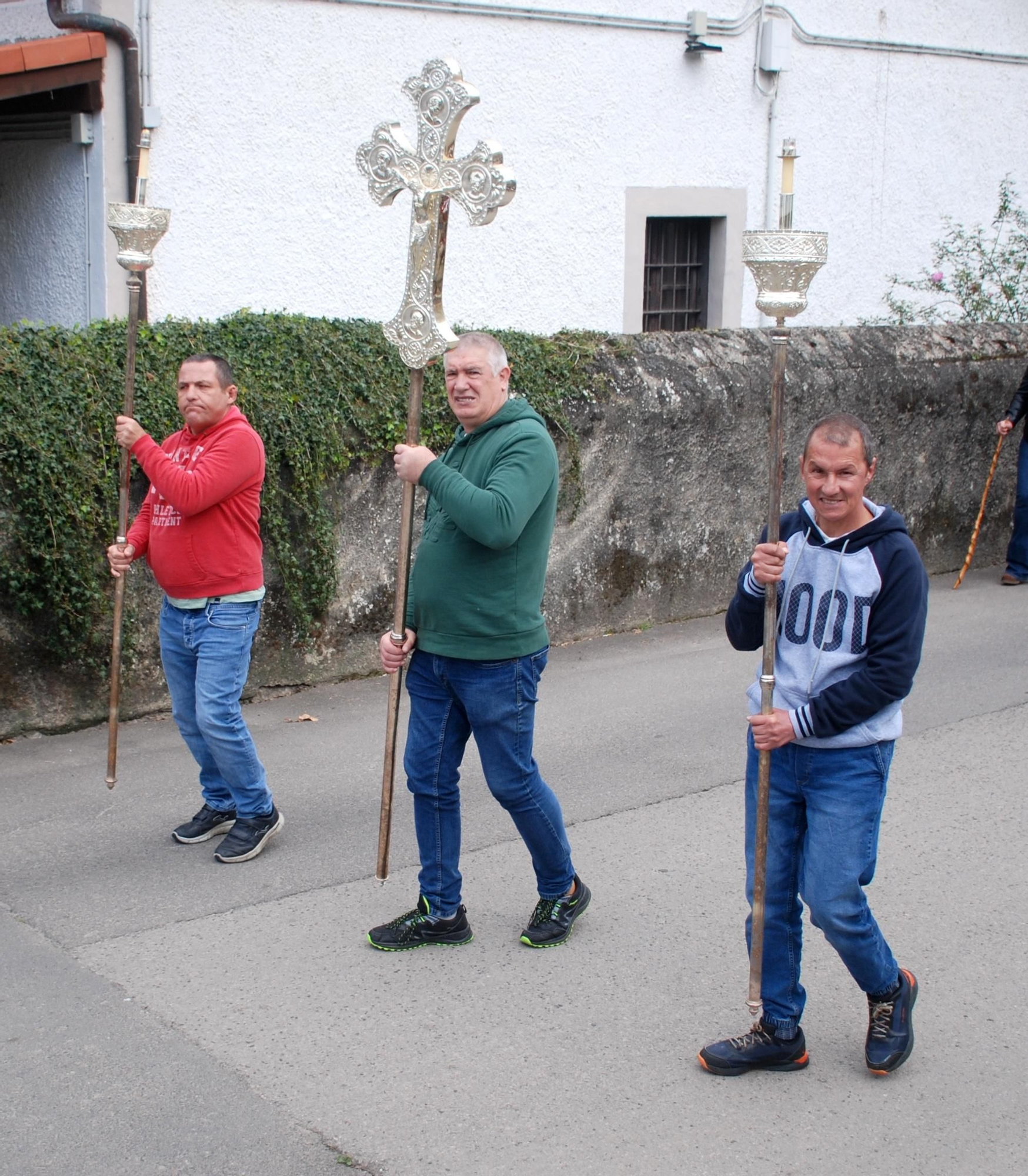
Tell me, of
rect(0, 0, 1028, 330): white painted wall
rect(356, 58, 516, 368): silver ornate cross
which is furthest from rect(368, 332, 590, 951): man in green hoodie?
rect(0, 0, 1028, 330): white painted wall

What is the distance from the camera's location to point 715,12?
432 inches

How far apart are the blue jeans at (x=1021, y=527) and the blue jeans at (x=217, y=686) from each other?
610 centimetres

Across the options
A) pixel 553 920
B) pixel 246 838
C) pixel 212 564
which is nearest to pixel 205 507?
pixel 212 564

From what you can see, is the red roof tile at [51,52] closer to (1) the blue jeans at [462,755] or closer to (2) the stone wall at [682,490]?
(2) the stone wall at [682,490]

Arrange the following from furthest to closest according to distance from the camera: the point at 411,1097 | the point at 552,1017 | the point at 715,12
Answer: the point at 715,12 < the point at 552,1017 < the point at 411,1097

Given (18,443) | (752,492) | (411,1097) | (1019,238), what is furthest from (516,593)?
(1019,238)

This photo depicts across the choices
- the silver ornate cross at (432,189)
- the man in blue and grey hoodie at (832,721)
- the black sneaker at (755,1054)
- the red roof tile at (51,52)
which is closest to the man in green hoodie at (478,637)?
the silver ornate cross at (432,189)

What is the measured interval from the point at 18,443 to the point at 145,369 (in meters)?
0.69

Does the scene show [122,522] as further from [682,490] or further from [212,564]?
[682,490]

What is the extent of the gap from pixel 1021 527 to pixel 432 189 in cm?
652

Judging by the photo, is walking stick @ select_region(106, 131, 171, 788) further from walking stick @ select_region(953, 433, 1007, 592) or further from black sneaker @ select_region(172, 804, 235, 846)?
walking stick @ select_region(953, 433, 1007, 592)

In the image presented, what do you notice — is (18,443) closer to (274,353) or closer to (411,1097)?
(274,353)

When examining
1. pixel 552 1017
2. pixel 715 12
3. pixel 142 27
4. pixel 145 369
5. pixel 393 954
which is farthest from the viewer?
pixel 715 12

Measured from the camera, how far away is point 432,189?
161 inches
